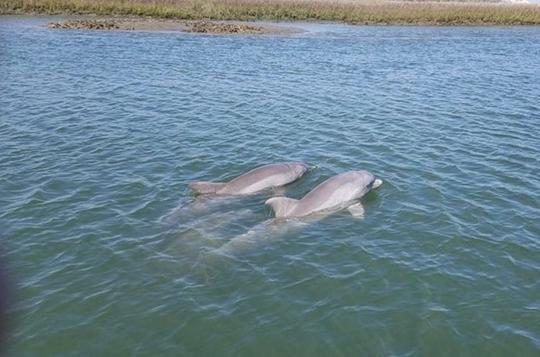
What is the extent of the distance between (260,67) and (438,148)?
679 inches

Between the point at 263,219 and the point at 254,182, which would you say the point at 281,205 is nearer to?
the point at 263,219

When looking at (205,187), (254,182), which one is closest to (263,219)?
(254,182)

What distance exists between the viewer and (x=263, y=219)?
47.4 ft

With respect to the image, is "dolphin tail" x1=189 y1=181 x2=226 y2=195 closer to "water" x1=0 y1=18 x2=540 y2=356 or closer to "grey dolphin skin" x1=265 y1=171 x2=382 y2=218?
"water" x1=0 y1=18 x2=540 y2=356

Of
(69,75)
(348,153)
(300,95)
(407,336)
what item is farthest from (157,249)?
(69,75)

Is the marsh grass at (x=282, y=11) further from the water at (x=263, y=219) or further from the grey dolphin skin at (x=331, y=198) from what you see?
the grey dolphin skin at (x=331, y=198)

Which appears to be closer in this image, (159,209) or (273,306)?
(273,306)

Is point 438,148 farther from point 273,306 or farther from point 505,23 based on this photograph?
point 505,23

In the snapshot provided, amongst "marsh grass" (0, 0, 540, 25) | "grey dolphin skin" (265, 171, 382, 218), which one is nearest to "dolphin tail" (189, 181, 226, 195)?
"grey dolphin skin" (265, 171, 382, 218)

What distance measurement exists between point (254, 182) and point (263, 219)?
193cm

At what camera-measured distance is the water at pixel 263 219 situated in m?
10.4

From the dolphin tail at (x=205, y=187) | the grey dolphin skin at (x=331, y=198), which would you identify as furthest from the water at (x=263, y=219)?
the dolphin tail at (x=205, y=187)

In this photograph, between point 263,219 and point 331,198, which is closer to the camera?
point 263,219

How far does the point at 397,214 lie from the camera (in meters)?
15.1
